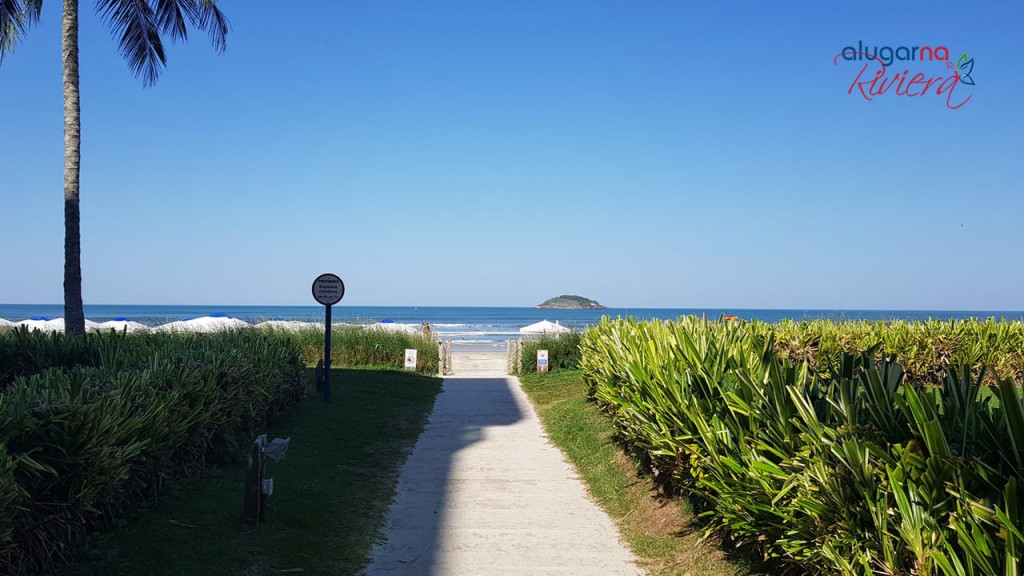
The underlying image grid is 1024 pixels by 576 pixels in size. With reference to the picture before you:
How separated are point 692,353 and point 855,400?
8.38 ft

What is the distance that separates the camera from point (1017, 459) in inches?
119

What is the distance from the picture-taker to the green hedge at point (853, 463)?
308 cm

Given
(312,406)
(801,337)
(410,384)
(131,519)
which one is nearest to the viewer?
(131,519)

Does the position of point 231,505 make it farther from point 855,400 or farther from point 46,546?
point 855,400

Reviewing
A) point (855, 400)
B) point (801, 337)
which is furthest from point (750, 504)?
point (801, 337)

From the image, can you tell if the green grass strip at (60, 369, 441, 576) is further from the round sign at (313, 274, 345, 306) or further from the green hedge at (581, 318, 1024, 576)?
the round sign at (313, 274, 345, 306)

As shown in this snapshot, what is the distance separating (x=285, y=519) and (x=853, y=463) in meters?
4.71

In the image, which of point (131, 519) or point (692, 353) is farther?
point (692, 353)

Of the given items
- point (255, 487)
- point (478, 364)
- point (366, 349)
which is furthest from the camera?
point (478, 364)

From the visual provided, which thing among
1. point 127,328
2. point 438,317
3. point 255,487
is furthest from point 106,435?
point 438,317

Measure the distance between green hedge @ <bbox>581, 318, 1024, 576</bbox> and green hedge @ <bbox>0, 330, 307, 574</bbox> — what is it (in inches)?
162

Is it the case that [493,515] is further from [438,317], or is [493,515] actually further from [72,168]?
[438,317]

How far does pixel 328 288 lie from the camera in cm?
1507

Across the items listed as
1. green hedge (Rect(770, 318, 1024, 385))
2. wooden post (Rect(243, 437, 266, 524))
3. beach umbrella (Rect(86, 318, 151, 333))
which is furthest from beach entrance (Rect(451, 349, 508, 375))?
wooden post (Rect(243, 437, 266, 524))
